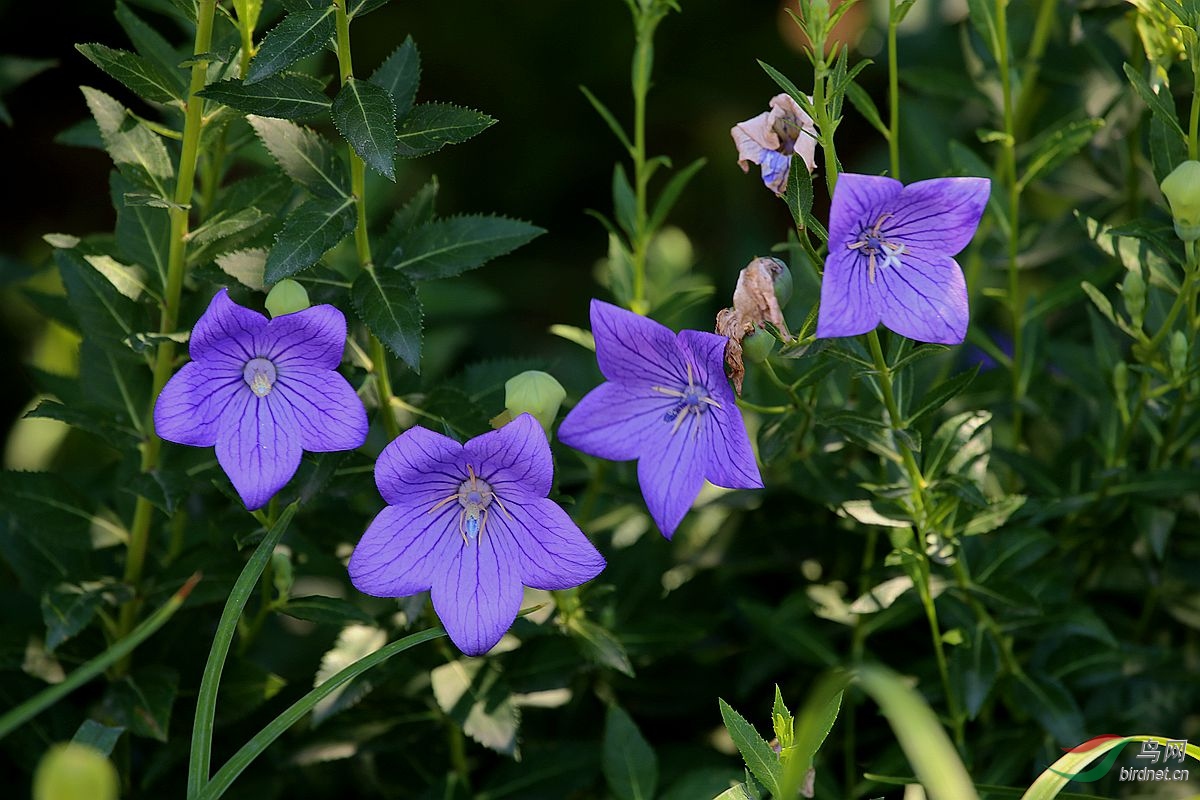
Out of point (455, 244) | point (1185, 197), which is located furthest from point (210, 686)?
point (1185, 197)

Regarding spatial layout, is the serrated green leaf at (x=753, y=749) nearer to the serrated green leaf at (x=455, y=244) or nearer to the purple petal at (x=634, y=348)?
the purple petal at (x=634, y=348)

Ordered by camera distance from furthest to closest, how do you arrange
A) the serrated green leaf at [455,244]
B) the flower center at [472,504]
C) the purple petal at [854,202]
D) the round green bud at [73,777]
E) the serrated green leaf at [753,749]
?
the serrated green leaf at [455,244] < the flower center at [472,504] < the serrated green leaf at [753,749] < the purple petal at [854,202] < the round green bud at [73,777]

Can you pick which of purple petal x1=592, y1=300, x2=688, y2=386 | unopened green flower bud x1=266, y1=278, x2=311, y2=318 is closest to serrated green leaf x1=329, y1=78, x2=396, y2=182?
unopened green flower bud x1=266, y1=278, x2=311, y2=318

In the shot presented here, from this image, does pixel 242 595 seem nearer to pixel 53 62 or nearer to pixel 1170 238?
pixel 53 62

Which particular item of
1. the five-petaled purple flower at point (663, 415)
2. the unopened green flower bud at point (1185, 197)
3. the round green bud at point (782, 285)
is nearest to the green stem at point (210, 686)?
the five-petaled purple flower at point (663, 415)

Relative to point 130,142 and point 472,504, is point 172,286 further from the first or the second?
point 472,504

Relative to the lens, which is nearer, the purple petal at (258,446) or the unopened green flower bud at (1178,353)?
the purple petal at (258,446)

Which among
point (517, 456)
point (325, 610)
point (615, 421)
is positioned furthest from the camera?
point (325, 610)

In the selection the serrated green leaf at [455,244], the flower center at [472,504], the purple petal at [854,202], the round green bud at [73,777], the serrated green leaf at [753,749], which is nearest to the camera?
the round green bud at [73,777]
